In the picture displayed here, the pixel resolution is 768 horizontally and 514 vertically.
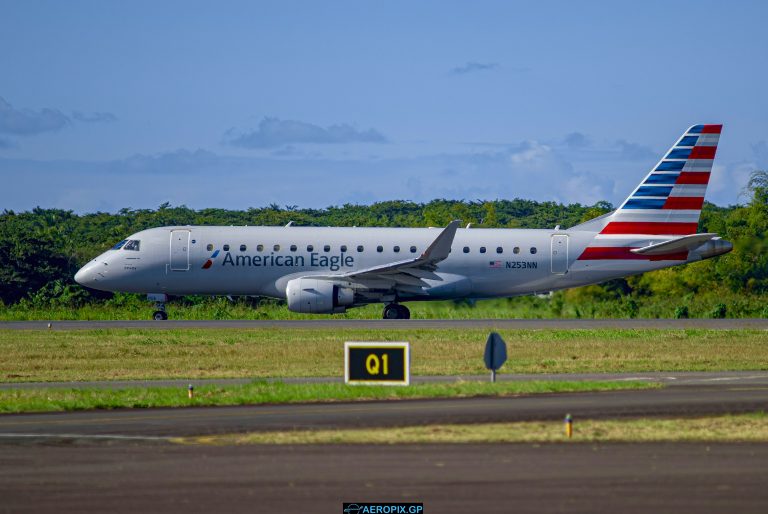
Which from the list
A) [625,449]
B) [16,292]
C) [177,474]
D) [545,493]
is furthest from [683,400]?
[16,292]

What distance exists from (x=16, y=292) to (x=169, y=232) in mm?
18689

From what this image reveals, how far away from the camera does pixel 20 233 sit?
6988 centimetres

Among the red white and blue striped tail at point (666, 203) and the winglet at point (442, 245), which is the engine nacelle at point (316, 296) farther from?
the red white and blue striped tail at point (666, 203)

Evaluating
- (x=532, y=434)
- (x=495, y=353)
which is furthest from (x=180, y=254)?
(x=532, y=434)

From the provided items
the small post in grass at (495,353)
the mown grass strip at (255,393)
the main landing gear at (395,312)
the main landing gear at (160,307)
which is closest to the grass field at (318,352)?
the mown grass strip at (255,393)

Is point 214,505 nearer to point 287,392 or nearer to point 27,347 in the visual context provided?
point 287,392

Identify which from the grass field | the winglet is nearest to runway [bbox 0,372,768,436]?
the grass field

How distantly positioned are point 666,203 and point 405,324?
1199 centimetres

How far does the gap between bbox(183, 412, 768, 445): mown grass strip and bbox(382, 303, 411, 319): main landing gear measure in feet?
91.7

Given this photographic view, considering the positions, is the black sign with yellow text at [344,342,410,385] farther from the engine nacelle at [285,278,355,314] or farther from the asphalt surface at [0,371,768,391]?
the engine nacelle at [285,278,355,314]

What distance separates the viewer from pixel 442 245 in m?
44.6

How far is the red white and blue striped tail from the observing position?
47500 millimetres

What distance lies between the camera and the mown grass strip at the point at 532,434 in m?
17.6

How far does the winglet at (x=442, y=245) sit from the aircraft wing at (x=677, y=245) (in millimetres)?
7782
